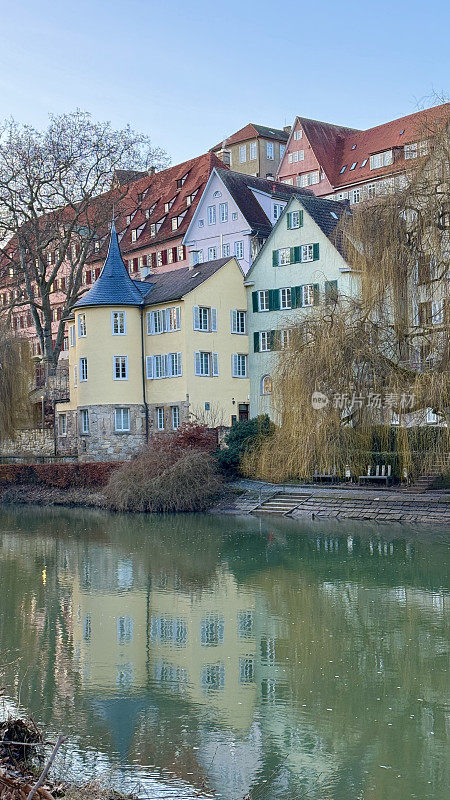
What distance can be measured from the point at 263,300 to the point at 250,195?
411 inches

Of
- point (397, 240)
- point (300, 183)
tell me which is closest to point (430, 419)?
point (397, 240)

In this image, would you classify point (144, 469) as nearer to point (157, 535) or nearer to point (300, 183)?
point (157, 535)

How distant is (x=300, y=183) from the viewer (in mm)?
71438

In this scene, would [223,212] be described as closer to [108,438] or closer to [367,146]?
[108,438]

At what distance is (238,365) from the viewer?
163ft

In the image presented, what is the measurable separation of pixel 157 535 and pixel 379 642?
16.2 meters

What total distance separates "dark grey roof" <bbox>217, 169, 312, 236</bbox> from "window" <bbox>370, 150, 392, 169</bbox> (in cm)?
1057

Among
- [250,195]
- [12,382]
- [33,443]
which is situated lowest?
[33,443]

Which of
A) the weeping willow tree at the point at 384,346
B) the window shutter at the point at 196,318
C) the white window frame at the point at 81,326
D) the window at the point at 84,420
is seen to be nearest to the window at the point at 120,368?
the white window frame at the point at 81,326

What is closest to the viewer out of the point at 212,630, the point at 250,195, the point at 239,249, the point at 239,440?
the point at 212,630

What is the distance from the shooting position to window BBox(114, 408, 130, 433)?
159ft

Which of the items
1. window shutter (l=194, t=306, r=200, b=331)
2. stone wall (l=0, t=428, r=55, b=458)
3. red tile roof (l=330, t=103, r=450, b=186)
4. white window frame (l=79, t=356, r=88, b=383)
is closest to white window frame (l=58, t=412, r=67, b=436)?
stone wall (l=0, t=428, r=55, b=458)

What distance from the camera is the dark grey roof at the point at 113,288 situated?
49094mm

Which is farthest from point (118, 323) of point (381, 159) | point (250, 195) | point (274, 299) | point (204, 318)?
point (381, 159)
